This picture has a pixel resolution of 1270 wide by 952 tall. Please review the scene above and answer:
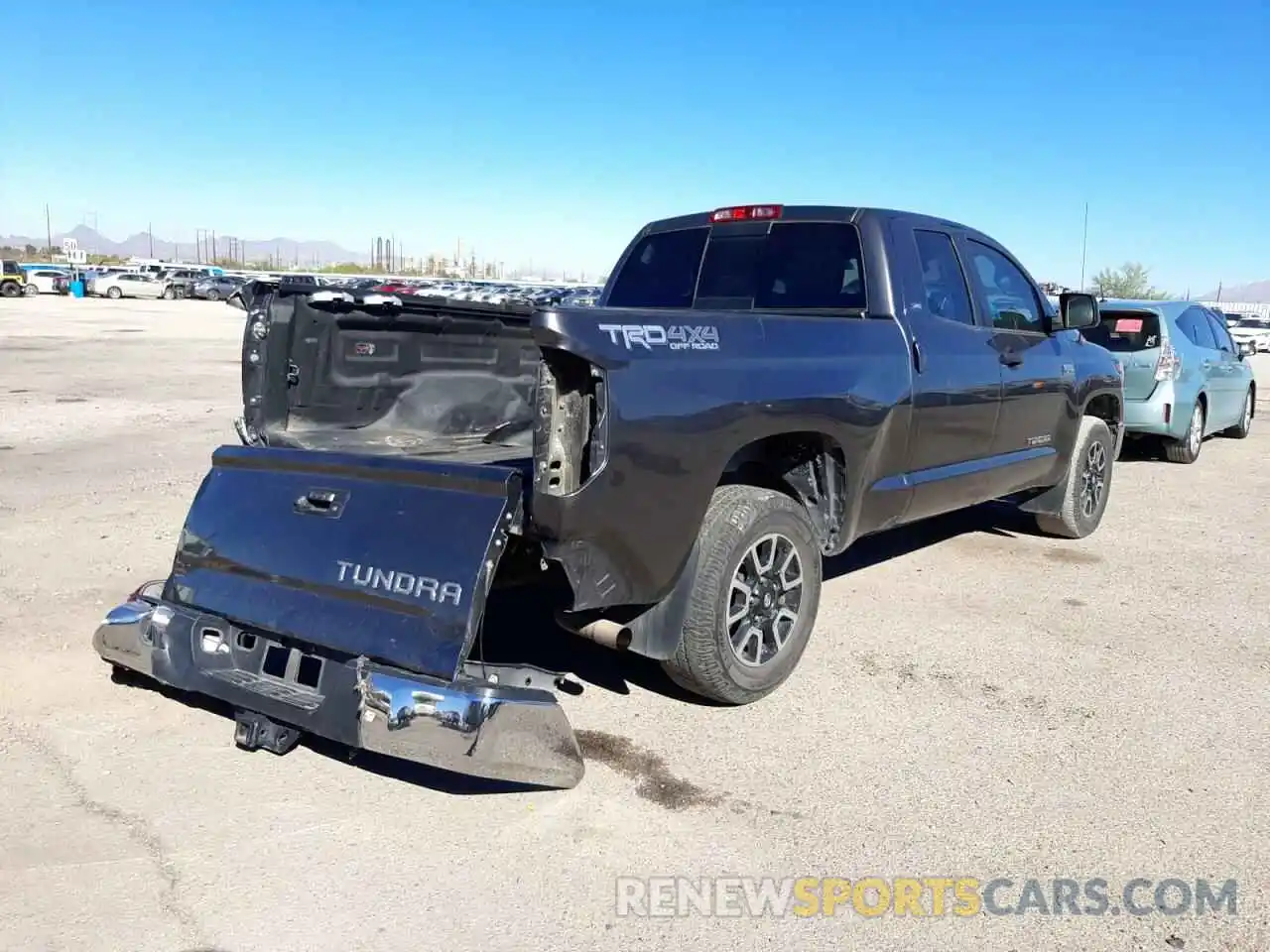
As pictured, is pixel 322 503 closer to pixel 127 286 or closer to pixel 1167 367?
pixel 1167 367

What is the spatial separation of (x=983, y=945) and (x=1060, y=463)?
15.7ft

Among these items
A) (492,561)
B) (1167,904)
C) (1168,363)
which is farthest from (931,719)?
(1168,363)

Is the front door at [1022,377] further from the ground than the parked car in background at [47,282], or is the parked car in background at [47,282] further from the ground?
the parked car in background at [47,282]

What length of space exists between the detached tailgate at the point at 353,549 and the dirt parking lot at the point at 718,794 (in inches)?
22.1

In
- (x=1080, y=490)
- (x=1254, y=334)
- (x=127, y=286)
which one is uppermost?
(x=127, y=286)

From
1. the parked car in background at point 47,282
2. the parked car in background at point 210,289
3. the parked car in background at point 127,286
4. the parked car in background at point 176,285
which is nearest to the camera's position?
the parked car in background at point 47,282

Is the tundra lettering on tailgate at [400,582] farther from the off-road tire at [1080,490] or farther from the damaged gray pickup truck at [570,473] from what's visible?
the off-road tire at [1080,490]

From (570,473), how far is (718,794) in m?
1.26

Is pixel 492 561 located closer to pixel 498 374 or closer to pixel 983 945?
pixel 983 945

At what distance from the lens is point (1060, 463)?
7.04 meters

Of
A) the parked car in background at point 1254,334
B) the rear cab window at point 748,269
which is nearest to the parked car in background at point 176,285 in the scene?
the parked car in background at point 1254,334

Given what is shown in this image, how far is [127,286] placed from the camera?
193 feet

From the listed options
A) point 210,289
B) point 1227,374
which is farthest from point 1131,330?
point 210,289

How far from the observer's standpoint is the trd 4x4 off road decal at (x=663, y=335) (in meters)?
3.50
